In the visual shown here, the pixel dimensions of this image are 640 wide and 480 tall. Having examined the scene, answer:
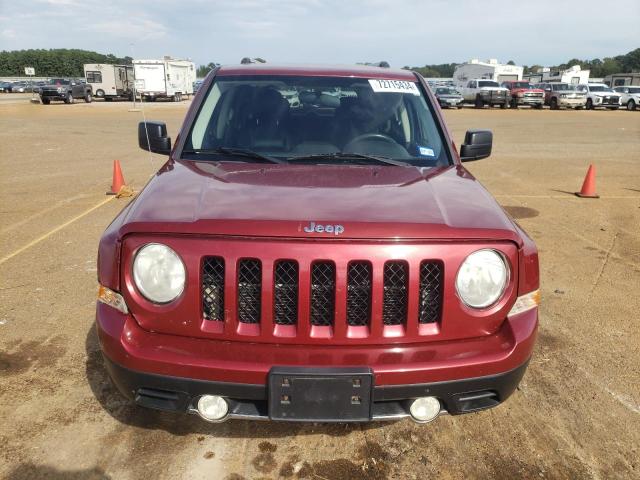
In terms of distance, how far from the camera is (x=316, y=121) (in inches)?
132

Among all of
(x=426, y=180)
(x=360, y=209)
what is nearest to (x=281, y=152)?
(x=426, y=180)

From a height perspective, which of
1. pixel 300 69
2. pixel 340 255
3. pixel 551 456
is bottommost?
pixel 551 456

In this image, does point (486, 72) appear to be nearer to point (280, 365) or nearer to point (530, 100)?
point (530, 100)

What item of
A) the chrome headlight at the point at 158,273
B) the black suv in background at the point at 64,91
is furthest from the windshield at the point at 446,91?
the chrome headlight at the point at 158,273

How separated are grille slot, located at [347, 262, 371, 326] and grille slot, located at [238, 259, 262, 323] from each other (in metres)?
0.36

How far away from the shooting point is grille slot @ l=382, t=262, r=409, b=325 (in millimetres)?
2049

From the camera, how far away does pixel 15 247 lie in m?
5.64

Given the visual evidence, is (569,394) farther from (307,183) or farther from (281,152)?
(281,152)

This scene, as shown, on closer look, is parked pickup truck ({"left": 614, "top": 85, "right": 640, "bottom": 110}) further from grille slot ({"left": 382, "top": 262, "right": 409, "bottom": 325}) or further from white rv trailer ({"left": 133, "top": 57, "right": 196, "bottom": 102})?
grille slot ({"left": 382, "top": 262, "right": 409, "bottom": 325})

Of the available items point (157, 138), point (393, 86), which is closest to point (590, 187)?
point (393, 86)

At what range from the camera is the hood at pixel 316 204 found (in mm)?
2033

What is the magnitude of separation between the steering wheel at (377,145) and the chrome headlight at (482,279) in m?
1.25

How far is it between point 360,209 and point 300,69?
1.88 m

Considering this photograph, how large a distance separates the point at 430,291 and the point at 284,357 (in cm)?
65
